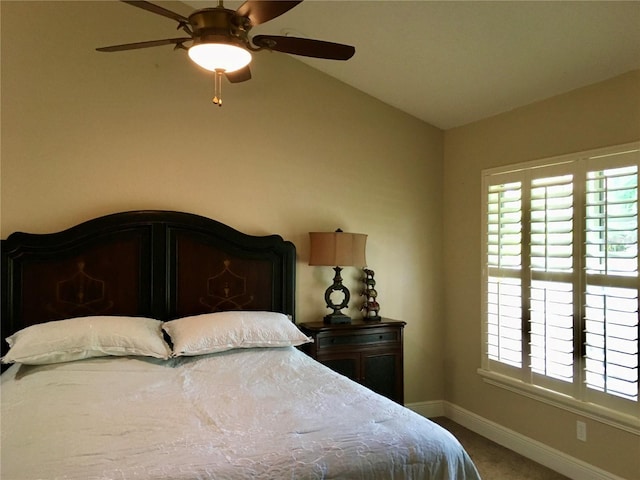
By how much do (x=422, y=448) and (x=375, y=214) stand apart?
2536 mm

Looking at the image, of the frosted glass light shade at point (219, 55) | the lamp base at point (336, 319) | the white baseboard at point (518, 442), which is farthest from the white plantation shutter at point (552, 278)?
the frosted glass light shade at point (219, 55)

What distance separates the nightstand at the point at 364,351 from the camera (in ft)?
10.9

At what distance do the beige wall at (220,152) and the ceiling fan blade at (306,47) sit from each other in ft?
4.84

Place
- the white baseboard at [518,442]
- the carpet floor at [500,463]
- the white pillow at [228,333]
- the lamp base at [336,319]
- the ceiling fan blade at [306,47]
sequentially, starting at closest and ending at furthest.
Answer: the ceiling fan blade at [306,47] < the white pillow at [228,333] < the white baseboard at [518,442] < the carpet floor at [500,463] < the lamp base at [336,319]

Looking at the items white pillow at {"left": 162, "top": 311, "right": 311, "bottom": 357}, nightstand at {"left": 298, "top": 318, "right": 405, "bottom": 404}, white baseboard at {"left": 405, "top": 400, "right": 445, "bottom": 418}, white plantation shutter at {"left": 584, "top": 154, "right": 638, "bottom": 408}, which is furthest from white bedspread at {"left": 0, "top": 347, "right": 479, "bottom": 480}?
white baseboard at {"left": 405, "top": 400, "right": 445, "bottom": 418}

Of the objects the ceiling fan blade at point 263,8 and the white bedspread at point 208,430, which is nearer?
the white bedspread at point 208,430

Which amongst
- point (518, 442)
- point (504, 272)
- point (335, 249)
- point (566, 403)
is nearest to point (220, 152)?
point (335, 249)

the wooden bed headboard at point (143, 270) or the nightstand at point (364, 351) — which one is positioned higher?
the wooden bed headboard at point (143, 270)

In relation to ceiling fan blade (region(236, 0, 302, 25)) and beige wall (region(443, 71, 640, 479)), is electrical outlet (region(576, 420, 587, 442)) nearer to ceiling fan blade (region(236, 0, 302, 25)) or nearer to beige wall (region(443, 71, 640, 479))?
beige wall (region(443, 71, 640, 479))

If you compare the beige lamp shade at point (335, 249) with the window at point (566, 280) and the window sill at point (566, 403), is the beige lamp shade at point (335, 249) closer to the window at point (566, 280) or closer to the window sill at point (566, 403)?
the window at point (566, 280)

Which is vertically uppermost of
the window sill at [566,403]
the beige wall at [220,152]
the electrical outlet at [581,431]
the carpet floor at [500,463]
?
the beige wall at [220,152]

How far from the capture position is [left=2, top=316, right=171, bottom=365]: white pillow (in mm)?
2400

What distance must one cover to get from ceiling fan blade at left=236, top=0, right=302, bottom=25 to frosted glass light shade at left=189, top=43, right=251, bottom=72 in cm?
15

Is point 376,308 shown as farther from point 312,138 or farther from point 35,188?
point 35,188
